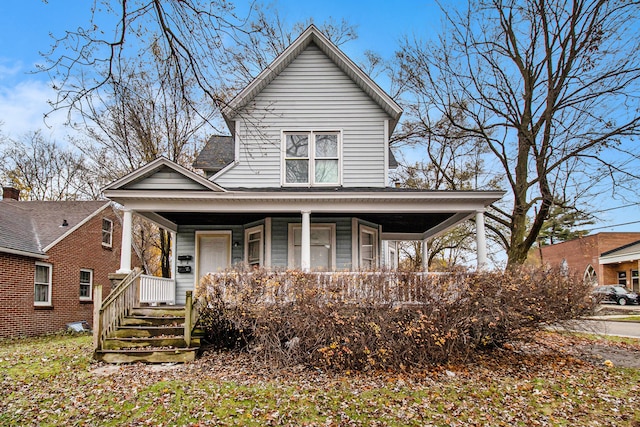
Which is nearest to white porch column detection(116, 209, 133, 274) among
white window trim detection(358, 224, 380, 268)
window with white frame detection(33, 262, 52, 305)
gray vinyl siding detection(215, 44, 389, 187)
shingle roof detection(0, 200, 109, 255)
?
gray vinyl siding detection(215, 44, 389, 187)

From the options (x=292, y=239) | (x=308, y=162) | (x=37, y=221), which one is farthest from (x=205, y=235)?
(x=37, y=221)

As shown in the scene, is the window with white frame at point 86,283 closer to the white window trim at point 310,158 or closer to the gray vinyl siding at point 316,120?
the gray vinyl siding at point 316,120

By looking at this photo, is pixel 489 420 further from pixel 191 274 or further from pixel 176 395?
pixel 191 274

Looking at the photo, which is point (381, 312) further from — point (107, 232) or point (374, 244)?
point (107, 232)

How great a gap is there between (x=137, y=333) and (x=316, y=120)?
7.29 meters

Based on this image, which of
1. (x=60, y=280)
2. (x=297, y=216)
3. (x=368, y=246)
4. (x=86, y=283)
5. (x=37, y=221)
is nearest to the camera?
(x=297, y=216)

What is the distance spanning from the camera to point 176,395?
6.37m

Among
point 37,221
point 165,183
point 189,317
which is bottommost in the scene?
point 189,317

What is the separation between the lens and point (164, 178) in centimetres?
1079

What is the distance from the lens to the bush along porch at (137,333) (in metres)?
8.39

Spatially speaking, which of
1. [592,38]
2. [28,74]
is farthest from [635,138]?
[28,74]

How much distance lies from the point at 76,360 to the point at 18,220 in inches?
444

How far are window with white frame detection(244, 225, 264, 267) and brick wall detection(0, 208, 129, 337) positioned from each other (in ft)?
26.2

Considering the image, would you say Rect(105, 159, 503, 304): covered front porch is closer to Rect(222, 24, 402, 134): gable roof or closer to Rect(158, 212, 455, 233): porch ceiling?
Rect(158, 212, 455, 233): porch ceiling
